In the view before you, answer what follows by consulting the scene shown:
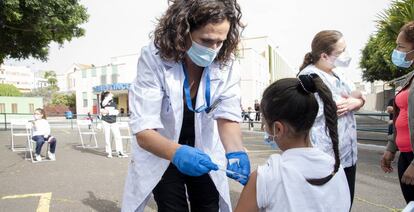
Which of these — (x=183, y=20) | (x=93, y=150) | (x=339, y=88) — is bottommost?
(x=93, y=150)

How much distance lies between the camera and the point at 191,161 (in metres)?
1.54

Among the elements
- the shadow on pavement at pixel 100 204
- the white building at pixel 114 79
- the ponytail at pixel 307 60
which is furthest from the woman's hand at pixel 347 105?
the white building at pixel 114 79

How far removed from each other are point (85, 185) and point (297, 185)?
449 cm

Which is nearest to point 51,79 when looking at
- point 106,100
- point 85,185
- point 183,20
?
point 106,100

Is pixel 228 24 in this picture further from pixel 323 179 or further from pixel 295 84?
pixel 323 179

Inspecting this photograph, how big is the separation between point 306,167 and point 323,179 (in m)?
0.09

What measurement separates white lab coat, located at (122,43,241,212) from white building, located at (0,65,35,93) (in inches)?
4918

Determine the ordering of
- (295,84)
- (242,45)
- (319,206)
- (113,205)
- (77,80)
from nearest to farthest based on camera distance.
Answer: (319,206), (295,84), (242,45), (113,205), (77,80)

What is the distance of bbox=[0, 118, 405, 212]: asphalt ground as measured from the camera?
13.9 feet

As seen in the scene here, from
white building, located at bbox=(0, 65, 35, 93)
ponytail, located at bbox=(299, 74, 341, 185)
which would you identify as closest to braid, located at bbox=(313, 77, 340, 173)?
ponytail, located at bbox=(299, 74, 341, 185)

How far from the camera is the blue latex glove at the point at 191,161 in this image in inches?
60.6

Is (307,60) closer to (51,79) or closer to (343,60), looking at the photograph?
(343,60)

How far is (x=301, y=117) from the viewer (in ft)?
5.07

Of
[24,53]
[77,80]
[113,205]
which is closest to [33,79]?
[77,80]
